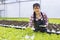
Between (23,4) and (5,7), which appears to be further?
(5,7)

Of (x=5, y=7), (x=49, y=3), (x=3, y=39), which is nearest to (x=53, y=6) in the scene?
(x=49, y=3)

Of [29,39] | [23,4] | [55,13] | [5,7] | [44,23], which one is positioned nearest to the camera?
[29,39]

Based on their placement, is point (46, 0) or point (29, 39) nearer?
point (29, 39)

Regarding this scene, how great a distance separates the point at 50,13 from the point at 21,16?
13.2ft

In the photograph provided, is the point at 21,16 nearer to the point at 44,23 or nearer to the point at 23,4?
the point at 23,4

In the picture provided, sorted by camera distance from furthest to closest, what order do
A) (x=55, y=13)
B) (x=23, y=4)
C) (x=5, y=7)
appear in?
(x=5, y=7)
(x=23, y=4)
(x=55, y=13)

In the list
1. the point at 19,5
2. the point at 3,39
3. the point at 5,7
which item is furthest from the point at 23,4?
the point at 3,39

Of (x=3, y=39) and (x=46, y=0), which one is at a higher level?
(x=46, y=0)

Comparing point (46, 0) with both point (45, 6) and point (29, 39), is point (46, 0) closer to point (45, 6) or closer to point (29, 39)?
point (45, 6)

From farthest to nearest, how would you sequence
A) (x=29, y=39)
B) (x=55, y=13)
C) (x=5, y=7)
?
(x=5, y=7)
(x=55, y=13)
(x=29, y=39)

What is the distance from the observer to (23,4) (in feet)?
67.9

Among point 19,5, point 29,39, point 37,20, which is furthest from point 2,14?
point 29,39

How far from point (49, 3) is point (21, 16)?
4056mm

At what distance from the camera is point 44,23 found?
6.22 meters
